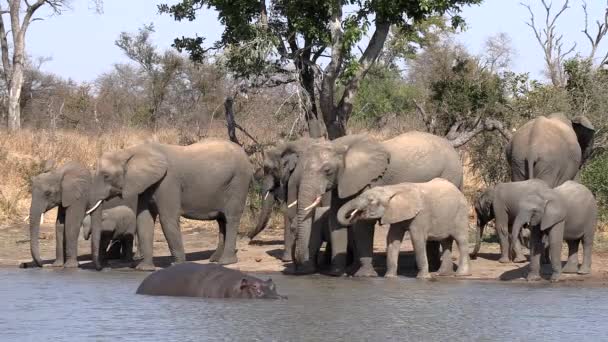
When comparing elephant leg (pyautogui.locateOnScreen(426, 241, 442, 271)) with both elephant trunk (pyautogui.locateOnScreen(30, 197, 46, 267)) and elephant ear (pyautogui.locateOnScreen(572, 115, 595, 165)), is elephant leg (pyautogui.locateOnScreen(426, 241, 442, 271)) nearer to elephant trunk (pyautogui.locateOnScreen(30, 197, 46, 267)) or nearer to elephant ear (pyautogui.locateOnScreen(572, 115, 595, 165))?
elephant ear (pyautogui.locateOnScreen(572, 115, 595, 165))

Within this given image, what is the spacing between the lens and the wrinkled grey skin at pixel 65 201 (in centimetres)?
1573

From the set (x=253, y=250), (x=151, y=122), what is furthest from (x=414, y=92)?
(x=253, y=250)

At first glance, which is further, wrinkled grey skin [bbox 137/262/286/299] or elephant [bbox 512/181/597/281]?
elephant [bbox 512/181/597/281]

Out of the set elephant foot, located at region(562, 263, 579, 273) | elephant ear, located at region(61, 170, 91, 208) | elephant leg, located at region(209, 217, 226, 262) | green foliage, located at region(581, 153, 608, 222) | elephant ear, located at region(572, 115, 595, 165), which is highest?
elephant ear, located at region(572, 115, 595, 165)

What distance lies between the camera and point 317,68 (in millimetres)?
20172

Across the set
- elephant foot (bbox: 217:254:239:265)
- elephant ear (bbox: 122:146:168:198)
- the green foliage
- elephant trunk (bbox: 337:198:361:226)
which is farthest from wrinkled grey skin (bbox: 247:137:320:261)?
the green foliage

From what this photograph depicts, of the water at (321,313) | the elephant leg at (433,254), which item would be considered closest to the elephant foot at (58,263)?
the water at (321,313)

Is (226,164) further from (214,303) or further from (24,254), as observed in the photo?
(214,303)

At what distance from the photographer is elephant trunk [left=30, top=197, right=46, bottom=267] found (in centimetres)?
1566

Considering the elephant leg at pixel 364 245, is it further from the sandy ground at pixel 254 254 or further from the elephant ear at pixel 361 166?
the sandy ground at pixel 254 254

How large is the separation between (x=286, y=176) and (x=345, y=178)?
5.91ft

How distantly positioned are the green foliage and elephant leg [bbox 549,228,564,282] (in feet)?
16.7

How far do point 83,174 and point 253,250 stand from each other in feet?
9.56

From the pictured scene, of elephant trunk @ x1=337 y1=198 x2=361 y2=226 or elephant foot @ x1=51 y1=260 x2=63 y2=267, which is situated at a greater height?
elephant trunk @ x1=337 y1=198 x2=361 y2=226
